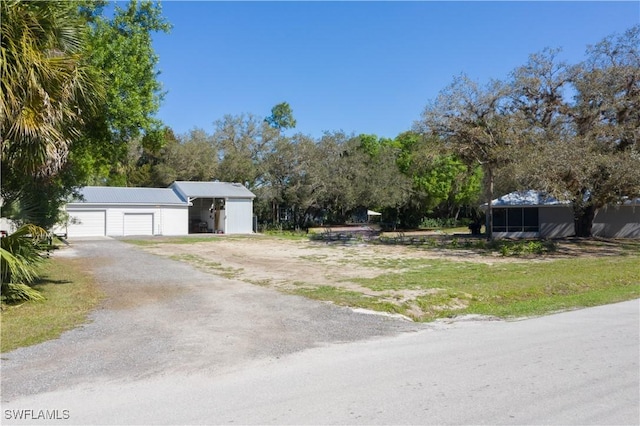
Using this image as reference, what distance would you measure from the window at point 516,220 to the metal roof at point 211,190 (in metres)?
19.8

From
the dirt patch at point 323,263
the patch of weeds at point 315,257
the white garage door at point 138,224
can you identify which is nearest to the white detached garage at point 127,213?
the white garage door at point 138,224

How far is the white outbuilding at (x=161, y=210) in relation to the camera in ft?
124

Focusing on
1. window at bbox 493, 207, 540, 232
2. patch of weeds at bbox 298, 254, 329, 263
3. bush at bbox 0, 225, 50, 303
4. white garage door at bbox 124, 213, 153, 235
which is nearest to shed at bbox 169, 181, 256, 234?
white garage door at bbox 124, 213, 153, 235

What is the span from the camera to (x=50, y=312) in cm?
930

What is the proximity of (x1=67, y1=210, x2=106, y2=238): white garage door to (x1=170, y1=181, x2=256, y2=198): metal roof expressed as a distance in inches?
270

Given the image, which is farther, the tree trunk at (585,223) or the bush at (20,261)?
the tree trunk at (585,223)

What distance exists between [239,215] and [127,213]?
9038mm

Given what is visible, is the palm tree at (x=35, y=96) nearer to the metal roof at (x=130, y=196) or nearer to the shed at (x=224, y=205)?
the metal roof at (x=130, y=196)

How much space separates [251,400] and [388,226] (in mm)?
48760

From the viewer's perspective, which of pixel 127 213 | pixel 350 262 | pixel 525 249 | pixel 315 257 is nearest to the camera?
pixel 350 262

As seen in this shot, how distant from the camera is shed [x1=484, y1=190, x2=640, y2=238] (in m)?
34.4

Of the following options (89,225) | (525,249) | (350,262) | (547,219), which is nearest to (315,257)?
(350,262)

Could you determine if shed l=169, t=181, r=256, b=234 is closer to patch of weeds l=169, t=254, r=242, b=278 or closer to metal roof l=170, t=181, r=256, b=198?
metal roof l=170, t=181, r=256, b=198

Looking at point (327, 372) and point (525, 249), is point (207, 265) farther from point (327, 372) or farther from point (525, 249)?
point (525, 249)
